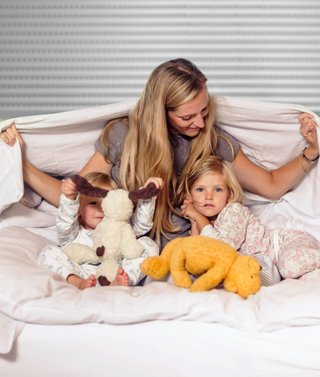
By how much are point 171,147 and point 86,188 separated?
32 centimetres

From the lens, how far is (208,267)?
1765 millimetres

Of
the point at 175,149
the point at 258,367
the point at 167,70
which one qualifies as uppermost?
the point at 167,70

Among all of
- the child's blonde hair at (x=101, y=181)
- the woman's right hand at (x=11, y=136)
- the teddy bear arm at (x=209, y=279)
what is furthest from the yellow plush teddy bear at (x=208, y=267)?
the woman's right hand at (x=11, y=136)

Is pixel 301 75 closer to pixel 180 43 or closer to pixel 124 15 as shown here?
pixel 180 43

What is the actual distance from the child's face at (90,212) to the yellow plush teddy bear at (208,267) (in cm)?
30

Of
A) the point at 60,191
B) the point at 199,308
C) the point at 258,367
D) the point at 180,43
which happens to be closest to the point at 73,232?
the point at 60,191

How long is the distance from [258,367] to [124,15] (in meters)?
1.99

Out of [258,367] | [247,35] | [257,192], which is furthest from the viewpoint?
[247,35]

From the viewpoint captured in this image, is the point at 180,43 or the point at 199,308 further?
the point at 180,43

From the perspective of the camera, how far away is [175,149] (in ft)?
7.07

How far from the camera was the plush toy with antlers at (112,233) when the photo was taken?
6.34ft

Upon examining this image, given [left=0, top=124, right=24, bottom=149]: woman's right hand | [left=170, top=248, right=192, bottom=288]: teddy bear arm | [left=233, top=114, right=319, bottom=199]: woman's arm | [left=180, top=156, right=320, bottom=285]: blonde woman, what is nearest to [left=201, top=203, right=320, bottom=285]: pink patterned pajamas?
[left=180, top=156, right=320, bottom=285]: blonde woman

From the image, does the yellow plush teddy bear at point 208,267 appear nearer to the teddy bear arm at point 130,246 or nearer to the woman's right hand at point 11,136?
the teddy bear arm at point 130,246

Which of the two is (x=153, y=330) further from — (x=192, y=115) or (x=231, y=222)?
(x=192, y=115)
